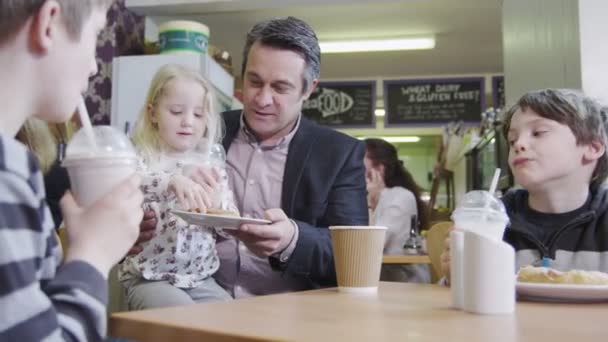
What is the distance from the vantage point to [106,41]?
14.5ft

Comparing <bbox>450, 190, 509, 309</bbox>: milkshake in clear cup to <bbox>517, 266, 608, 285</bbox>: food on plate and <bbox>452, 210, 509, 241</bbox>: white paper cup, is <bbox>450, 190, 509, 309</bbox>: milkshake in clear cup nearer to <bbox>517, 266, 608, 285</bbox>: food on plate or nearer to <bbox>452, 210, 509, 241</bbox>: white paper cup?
<bbox>452, 210, 509, 241</bbox>: white paper cup

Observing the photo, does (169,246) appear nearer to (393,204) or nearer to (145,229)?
(145,229)

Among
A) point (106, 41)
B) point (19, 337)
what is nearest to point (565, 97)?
point (19, 337)

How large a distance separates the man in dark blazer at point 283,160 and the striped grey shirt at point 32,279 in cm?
103

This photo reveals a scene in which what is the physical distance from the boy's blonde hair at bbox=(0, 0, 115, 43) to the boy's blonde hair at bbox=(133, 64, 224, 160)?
3.53 feet

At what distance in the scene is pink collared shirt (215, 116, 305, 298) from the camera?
183 cm

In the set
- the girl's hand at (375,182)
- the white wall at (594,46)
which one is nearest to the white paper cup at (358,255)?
the white wall at (594,46)

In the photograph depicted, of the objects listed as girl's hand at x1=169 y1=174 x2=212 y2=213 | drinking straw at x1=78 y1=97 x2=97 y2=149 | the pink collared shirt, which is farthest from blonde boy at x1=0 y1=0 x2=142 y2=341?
the pink collared shirt

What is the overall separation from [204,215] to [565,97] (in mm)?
1238

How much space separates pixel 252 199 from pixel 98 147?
3.20 feet

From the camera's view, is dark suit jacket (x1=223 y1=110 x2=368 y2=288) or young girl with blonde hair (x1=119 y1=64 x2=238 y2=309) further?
dark suit jacket (x1=223 y1=110 x2=368 y2=288)

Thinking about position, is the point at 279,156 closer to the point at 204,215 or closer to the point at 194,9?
the point at 204,215

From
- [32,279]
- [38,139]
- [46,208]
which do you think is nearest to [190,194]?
[38,139]

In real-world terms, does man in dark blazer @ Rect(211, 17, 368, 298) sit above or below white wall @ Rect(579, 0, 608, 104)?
below
